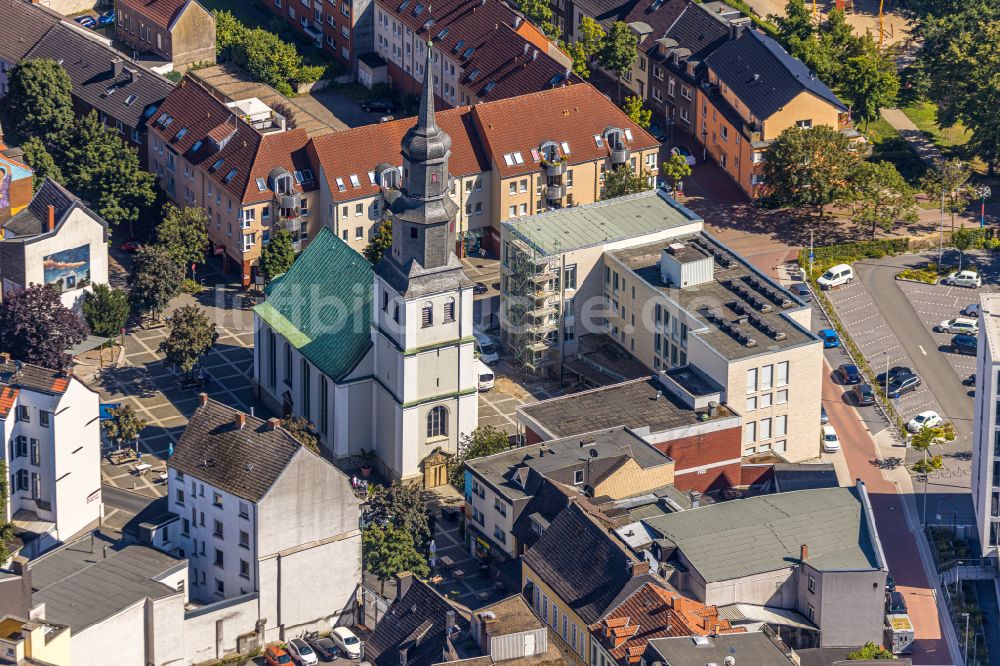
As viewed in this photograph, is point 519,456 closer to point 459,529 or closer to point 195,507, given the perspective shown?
point 459,529

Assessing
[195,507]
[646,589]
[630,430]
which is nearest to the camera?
[646,589]

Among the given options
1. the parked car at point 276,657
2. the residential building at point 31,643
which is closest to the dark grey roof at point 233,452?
the parked car at point 276,657

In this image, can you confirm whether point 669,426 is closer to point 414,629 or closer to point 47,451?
point 414,629

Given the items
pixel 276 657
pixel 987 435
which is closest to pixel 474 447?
pixel 276 657

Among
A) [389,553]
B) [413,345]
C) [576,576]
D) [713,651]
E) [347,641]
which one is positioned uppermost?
[413,345]

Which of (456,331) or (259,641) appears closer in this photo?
(259,641)

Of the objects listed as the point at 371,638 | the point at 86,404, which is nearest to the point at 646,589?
the point at 371,638

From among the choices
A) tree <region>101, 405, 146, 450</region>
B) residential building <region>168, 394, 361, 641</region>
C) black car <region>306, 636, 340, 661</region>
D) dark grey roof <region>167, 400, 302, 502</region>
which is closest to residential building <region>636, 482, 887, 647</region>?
residential building <region>168, 394, 361, 641</region>
